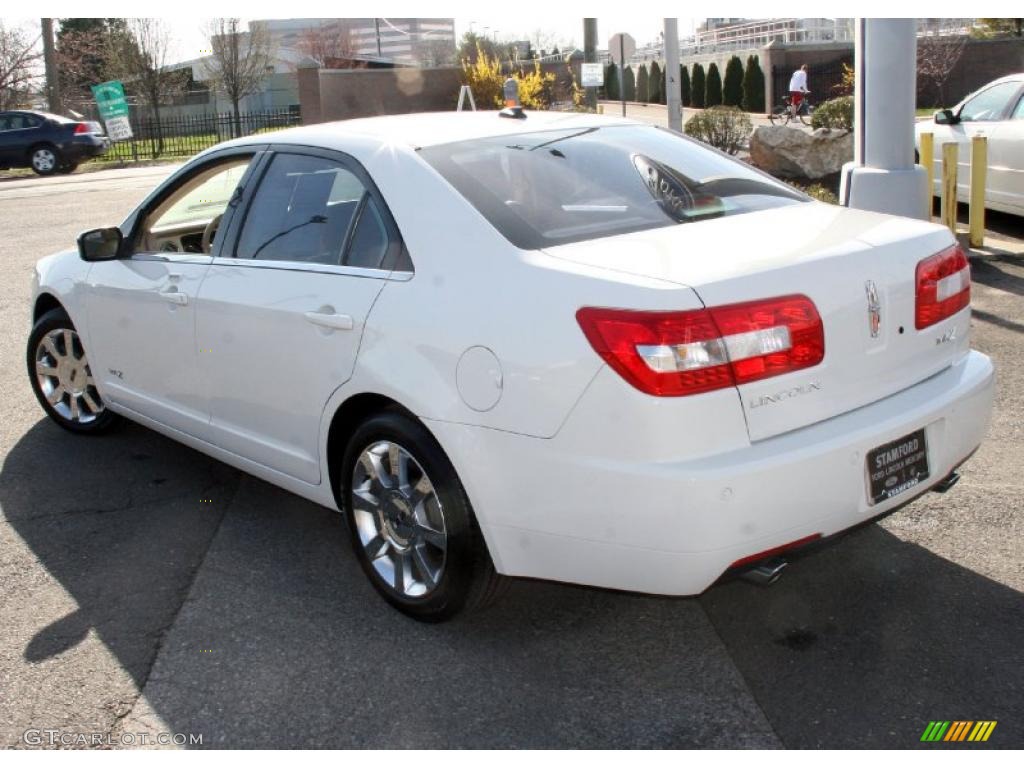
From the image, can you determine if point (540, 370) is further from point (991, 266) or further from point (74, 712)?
point (991, 266)

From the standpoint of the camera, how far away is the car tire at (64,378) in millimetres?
5781

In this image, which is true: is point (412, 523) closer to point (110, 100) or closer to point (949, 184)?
point (949, 184)

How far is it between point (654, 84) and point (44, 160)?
35546mm

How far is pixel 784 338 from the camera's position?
3.05 m

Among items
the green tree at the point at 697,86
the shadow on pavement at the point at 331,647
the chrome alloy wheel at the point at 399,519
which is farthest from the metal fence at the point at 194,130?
the chrome alloy wheel at the point at 399,519

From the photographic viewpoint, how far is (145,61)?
3891 centimetres

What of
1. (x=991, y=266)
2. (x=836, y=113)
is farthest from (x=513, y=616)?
(x=836, y=113)

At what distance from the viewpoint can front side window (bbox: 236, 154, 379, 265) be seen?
13.0 ft

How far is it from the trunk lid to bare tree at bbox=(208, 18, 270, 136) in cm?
3731

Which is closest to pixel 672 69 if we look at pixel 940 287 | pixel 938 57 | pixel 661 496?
pixel 940 287

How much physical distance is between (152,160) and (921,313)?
105ft

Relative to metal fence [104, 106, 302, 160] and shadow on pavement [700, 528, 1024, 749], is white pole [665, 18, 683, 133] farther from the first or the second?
metal fence [104, 106, 302, 160]

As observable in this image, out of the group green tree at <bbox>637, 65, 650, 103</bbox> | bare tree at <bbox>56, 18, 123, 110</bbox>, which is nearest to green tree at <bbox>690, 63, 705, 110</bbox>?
green tree at <bbox>637, 65, 650, 103</bbox>

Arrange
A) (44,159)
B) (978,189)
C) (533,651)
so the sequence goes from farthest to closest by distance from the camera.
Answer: (44,159) → (978,189) → (533,651)
